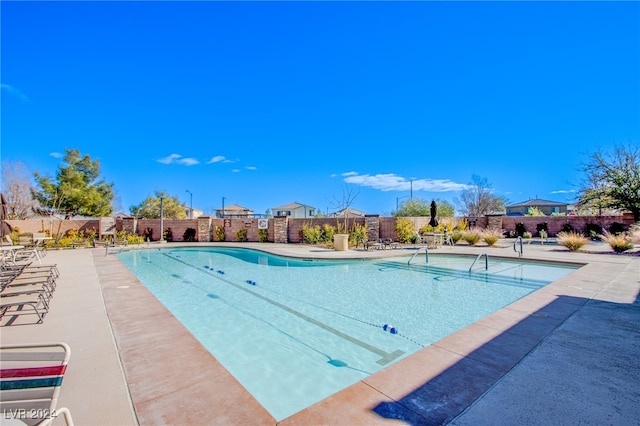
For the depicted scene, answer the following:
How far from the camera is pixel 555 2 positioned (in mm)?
8695

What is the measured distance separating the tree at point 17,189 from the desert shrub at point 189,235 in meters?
14.8

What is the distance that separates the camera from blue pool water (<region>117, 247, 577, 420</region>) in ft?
10.9

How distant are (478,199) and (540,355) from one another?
32390 millimetres

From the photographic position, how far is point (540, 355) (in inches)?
Answer: 105

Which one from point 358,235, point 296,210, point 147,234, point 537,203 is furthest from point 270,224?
point 537,203

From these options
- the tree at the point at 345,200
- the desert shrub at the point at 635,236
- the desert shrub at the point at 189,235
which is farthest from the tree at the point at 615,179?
the desert shrub at the point at 189,235

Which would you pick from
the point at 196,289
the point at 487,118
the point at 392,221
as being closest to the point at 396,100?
the point at 487,118

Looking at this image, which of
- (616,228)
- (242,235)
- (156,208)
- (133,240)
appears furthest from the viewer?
(156,208)

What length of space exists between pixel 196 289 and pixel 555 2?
1338 cm

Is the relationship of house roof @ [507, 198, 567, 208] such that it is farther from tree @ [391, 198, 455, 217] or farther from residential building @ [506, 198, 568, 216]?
tree @ [391, 198, 455, 217]

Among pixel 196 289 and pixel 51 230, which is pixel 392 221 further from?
pixel 51 230

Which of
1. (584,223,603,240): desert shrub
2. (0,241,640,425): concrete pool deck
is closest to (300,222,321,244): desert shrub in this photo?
(0,241,640,425): concrete pool deck

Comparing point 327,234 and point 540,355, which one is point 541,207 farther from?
point 540,355

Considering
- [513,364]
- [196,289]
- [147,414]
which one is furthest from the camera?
[196,289]
